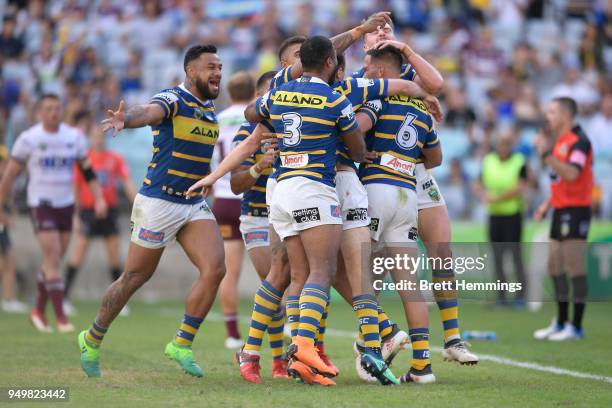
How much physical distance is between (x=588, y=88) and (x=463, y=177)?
17.1ft

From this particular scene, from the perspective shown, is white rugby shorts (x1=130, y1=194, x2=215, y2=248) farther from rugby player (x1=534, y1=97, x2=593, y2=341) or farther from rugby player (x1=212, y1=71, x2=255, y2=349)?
rugby player (x1=534, y1=97, x2=593, y2=341)

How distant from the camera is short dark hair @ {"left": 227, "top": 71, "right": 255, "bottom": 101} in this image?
11.0 meters

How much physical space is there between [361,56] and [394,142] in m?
14.0

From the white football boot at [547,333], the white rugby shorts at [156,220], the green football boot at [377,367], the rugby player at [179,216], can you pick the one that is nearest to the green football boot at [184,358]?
the rugby player at [179,216]

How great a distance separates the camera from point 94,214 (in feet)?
51.4

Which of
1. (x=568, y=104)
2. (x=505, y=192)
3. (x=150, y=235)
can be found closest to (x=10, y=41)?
(x=505, y=192)

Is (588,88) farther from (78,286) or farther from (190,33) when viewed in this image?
(78,286)

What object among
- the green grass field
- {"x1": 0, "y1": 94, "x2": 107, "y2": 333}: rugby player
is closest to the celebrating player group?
the green grass field

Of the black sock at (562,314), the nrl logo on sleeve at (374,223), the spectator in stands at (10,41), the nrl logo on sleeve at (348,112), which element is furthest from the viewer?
the spectator in stands at (10,41)

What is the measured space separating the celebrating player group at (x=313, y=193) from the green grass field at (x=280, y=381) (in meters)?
0.27

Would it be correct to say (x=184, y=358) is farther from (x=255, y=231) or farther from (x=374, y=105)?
(x=374, y=105)

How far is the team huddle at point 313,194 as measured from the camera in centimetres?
774

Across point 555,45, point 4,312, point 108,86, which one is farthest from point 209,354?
point 555,45

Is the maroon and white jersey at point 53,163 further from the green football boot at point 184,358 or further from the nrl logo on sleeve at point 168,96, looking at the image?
the green football boot at point 184,358
